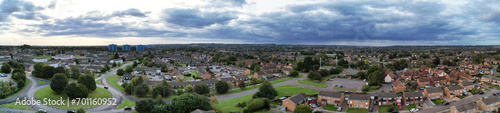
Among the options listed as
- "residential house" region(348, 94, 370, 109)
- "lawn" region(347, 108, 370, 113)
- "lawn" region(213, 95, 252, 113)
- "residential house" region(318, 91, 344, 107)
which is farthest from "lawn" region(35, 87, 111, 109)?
"residential house" region(348, 94, 370, 109)

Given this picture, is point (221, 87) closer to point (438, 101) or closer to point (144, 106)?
point (144, 106)

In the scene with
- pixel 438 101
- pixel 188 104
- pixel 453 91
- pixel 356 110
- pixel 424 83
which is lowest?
pixel 356 110

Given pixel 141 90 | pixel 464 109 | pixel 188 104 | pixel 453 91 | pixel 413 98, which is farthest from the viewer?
pixel 141 90

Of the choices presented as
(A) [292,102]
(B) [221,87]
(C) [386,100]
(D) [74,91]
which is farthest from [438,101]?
(D) [74,91]

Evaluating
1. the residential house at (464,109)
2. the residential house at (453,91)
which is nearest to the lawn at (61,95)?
the residential house at (464,109)

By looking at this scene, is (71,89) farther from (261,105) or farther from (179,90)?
(261,105)

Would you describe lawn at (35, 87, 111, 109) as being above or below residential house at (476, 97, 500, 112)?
below

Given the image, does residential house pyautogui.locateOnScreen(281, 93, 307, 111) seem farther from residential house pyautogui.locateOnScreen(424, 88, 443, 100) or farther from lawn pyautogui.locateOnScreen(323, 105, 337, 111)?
residential house pyautogui.locateOnScreen(424, 88, 443, 100)

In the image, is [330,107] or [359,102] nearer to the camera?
[359,102]

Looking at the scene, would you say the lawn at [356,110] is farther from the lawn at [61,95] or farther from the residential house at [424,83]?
the lawn at [61,95]
